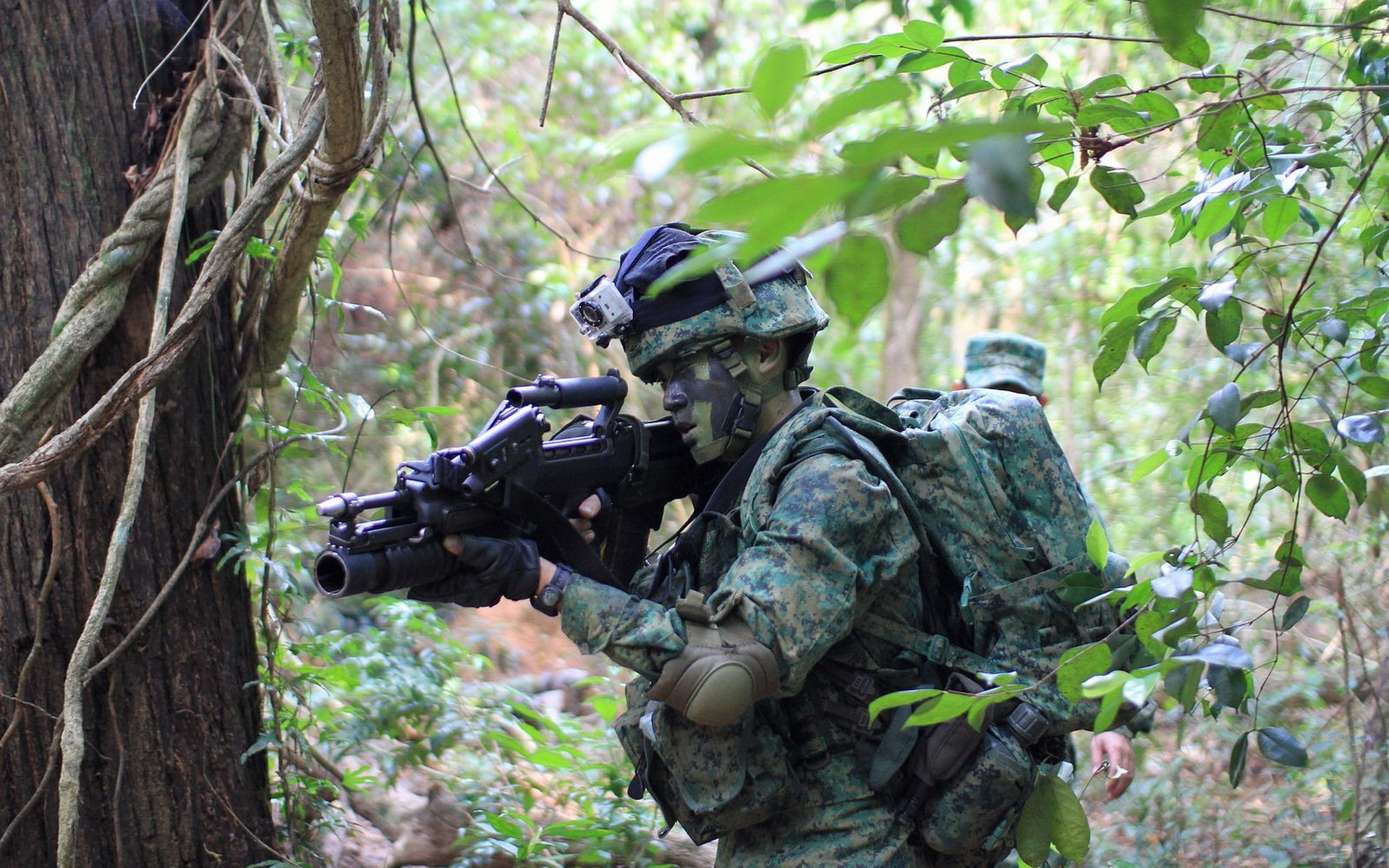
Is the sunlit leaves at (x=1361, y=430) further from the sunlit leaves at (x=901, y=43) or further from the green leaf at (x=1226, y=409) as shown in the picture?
the sunlit leaves at (x=901, y=43)

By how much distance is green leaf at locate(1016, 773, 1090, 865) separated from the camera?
5.97 feet

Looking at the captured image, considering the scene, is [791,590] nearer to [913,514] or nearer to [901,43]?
[913,514]

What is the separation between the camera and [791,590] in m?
2.26

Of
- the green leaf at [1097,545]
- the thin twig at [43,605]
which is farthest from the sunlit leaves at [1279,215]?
the thin twig at [43,605]

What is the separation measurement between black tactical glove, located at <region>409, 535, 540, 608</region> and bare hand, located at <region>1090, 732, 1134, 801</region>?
52.4 inches

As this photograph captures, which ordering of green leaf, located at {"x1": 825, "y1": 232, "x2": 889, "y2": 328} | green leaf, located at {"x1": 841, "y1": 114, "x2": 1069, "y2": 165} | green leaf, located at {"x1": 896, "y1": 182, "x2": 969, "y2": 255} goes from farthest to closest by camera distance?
green leaf, located at {"x1": 896, "y1": 182, "x2": 969, "y2": 255}
green leaf, located at {"x1": 825, "y1": 232, "x2": 889, "y2": 328}
green leaf, located at {"x1": 841, "y1": 114, "x2": 1069, "y2": 165}

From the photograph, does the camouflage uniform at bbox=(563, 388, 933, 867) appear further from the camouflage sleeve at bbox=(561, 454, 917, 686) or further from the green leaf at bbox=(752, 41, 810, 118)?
the green leaf at bbox=(752, 41, 810, 118)

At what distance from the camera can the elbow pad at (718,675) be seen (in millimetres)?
2191

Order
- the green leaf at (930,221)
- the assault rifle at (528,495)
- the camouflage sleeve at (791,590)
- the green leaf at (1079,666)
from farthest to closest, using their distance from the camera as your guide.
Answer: the camouflage sleeve at (791,590)
the assault rifle at (528,495)
the green leaf at (1079,666)
the green leaf at (930,221)

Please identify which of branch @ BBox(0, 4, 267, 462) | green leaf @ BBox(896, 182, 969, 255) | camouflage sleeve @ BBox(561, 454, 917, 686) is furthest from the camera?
branch @ BBox(0, 4, 267, 462)

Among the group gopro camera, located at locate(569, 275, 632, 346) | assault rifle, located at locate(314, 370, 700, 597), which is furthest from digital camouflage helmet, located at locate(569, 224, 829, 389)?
assault rifle, located at locate(314, 370, 700, 597)

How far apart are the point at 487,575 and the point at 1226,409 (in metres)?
1.40

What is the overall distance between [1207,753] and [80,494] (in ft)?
17.2

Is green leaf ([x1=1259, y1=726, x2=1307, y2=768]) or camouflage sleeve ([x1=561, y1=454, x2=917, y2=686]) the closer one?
green leaf ([x1=1259, y1=726, x2=1307, y2=768])
